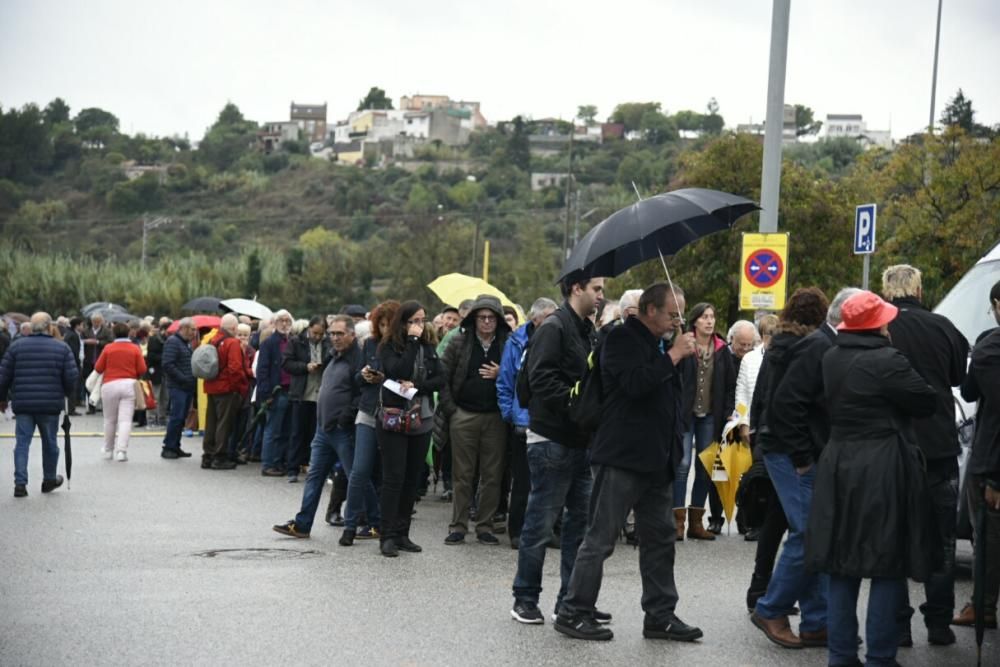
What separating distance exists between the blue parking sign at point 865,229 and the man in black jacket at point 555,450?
8159 millimetres

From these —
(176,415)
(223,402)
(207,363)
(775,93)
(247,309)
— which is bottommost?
(176,415)

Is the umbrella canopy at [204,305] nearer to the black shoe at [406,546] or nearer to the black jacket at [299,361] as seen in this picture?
the black jacket at [299,361]

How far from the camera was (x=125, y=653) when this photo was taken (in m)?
7.78

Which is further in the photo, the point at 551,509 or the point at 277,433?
the point at 277,433

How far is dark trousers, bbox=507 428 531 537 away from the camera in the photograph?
1223cm

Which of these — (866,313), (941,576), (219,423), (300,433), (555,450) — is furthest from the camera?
(219,423)

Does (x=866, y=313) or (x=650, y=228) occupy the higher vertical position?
(x=650, y=228)

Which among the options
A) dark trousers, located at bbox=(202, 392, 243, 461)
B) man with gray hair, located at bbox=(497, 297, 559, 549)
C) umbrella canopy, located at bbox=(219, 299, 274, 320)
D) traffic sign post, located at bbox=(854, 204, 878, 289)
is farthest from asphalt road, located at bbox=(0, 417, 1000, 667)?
umbrella canopy, located at bbox=(219, 299, 274, 320)

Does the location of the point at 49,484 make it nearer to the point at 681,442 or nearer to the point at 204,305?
the point at 681,442

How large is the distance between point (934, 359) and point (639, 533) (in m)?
2.00

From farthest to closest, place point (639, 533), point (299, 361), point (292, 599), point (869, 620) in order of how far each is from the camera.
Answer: point (299, 361) → point (292, 599) → point (639, 533) → point (869, 620)

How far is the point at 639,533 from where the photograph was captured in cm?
852

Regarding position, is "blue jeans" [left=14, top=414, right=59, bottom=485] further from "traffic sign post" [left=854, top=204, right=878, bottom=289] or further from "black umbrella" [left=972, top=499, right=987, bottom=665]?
"black umbrella" [left=972, top=499, right=987, bottom=665]

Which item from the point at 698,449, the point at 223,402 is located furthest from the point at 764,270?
the point at 223,402
